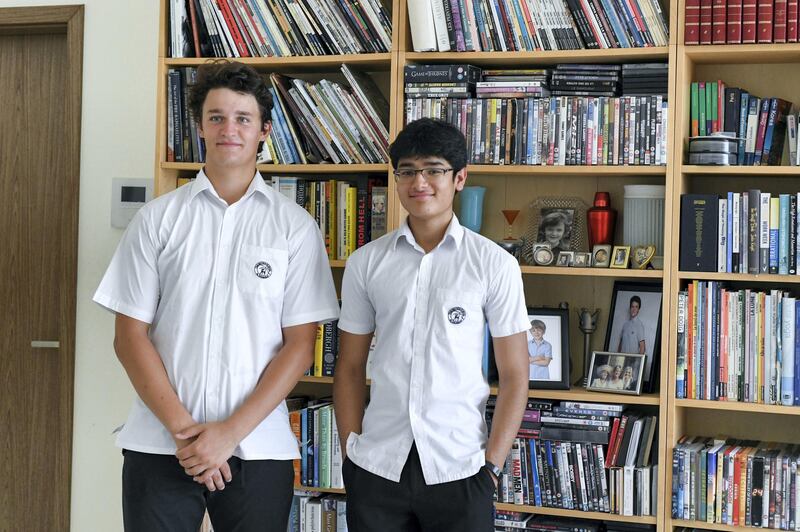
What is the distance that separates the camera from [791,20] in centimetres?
246

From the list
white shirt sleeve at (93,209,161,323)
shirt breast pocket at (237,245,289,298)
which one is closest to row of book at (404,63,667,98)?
shirt breast pocket at (237,245,289,298)

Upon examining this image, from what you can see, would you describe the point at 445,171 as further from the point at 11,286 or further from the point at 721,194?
the point at 11,286

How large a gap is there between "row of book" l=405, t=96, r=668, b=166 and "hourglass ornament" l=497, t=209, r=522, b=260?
8.3 inches

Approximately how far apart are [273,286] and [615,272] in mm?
993

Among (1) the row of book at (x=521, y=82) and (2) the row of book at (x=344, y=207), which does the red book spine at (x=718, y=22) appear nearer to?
(1) the row of book at (x=521, y=82)

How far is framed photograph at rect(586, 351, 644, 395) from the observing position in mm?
2596

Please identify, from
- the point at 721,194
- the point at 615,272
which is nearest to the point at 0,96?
the point at 615,272

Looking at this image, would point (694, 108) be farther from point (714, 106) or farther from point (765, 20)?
point (765, 20)

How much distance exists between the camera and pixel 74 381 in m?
3.28

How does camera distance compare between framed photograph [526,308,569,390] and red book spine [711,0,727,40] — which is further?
framed photograph [526,308,569,390]

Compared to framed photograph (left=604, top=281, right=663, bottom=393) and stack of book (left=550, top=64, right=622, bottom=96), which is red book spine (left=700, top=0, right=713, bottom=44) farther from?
framed photograph (left=604, top=281, right=663, bottom=393)

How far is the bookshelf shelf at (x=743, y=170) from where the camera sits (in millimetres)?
2457

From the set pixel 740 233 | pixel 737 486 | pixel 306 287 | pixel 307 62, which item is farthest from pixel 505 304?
pixel 307 62

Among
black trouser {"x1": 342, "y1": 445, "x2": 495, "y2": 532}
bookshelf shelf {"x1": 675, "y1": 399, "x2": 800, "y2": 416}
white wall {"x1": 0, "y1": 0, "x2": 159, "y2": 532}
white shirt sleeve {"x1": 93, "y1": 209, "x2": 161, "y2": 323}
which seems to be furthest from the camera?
white wall {"x1": 0, "y1": 0, "x2": 159, "y2": 532}
